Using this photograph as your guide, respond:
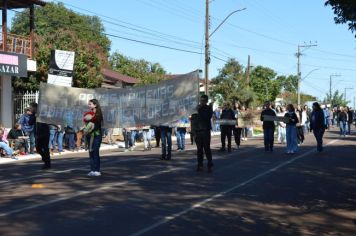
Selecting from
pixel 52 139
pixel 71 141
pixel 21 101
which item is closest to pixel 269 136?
pixel 71 141

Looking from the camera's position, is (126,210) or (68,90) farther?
(68,90)

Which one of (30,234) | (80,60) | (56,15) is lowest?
(30,234)

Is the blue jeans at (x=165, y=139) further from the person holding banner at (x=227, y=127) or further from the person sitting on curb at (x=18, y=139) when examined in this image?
the person sitting on curb at (x=18, y=139)

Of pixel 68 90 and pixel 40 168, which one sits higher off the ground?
pixel 68 90

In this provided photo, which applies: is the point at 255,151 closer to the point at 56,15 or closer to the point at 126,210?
Result: the point at 126,210

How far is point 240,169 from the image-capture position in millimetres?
13977

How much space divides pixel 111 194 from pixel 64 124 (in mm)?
6289

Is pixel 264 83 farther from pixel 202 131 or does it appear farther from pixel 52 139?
pixel 202 131

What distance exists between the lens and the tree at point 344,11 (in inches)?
357

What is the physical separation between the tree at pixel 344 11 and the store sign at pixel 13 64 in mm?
16773

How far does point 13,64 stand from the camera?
2408 cm

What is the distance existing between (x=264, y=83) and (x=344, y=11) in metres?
69.7

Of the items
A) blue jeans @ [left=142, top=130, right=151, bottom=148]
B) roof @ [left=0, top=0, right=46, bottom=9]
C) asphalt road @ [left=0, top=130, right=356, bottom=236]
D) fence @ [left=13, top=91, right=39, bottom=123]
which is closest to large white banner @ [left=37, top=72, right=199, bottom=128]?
asphalt road @ [left=0, top=130, right=356, bottom=236]

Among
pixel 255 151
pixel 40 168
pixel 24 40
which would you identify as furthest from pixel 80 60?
pixel 40 168
